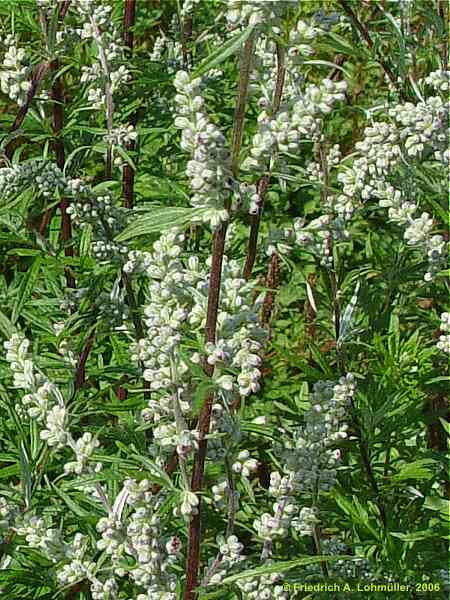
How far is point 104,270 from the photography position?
10.0ft

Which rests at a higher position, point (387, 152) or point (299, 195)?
point (387, 152)

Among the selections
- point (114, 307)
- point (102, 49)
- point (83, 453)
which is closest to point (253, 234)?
point (114, 307)

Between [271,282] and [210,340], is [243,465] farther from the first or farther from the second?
[271,282]

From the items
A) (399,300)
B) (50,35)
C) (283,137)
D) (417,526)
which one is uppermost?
(50,35)

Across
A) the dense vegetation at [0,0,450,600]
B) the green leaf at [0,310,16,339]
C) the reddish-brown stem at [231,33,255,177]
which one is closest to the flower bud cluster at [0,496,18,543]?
the dense vegetation at [0,0,450,600]

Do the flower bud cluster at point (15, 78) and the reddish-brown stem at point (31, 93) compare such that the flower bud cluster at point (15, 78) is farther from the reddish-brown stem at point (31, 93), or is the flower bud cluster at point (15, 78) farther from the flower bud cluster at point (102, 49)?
the flower bud cluster at point (102, 49)

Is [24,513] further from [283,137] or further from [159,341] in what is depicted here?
[283,137]

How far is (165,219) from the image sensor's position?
2043 millimetres

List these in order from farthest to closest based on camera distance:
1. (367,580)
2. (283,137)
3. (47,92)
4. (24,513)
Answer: (47,92) < (367,580) < (24,513) < (283,137)

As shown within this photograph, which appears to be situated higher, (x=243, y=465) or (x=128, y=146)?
(x=128, y=146)

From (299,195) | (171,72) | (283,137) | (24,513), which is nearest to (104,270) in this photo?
(24,513)

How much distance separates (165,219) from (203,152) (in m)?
0.24

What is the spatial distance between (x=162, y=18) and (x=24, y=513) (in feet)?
16.1

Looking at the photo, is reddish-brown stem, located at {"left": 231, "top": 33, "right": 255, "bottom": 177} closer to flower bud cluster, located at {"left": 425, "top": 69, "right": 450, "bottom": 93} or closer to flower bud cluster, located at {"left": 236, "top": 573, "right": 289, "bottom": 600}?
flower bud cluster, located at {"left": 236, "top": 573, "right": 289, "bottom": 600}
